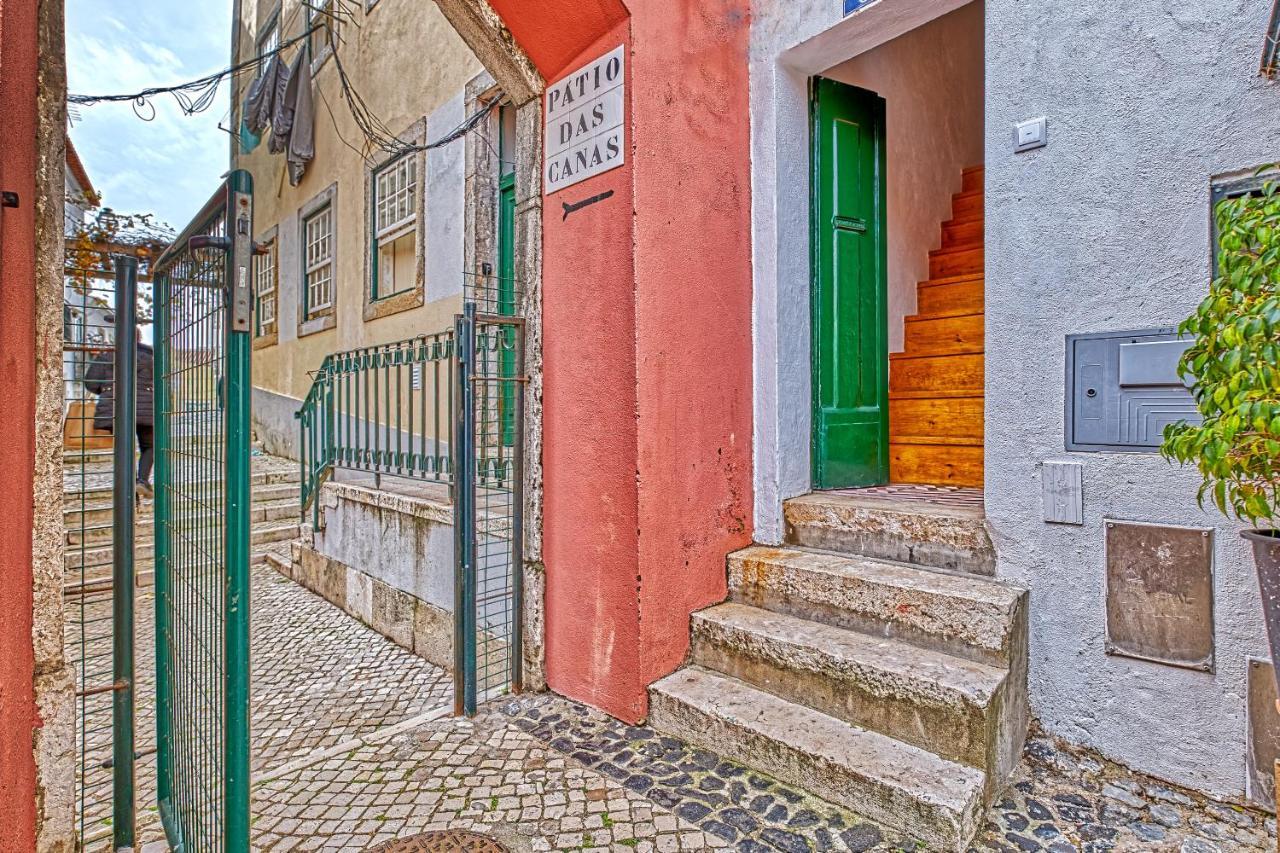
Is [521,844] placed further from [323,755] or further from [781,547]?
[781,547]

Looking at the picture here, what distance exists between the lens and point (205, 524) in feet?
5.96

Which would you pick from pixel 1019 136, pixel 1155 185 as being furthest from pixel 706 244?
pixel 1155 185

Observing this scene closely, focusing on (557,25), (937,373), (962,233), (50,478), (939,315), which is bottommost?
(50,478)

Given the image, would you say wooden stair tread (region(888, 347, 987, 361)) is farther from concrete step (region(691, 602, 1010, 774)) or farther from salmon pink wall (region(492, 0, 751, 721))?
concrete step (region(691, 602, 1010, 774))

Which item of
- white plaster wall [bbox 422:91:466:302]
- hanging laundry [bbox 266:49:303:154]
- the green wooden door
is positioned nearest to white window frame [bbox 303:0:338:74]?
hanging laundry [bbox 266:49:303:154]

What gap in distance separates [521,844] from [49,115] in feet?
7.60

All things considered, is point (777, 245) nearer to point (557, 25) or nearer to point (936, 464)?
point (557, 25)

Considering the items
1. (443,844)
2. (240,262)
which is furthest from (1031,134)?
(443,844)

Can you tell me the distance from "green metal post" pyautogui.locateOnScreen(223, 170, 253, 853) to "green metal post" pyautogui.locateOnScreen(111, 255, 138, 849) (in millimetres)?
793

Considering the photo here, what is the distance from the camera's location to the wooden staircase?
355 cm

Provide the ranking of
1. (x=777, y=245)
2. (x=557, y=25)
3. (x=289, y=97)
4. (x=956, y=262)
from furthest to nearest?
1. (x=289, y=97)
2. (x=956, y=262)
3. (x=777, y=245)
4. (x=557, y=25)

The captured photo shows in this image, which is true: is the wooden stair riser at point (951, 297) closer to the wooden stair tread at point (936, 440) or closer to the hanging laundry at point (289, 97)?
the wooden stair tread at point (936, 440)

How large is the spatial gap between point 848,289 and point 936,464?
3.50 ft

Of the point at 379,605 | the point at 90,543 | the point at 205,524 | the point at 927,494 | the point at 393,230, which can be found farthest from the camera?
the point at 393,230
